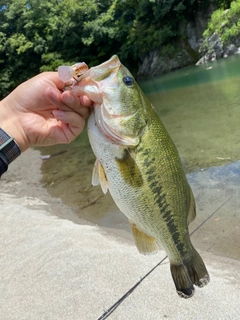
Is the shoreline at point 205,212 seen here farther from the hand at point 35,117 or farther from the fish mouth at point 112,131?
the fish mouth at point 112,131

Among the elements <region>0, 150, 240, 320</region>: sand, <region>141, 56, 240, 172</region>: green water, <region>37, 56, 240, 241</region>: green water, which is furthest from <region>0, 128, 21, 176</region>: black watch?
<region>141, 56, 240, 172</region>: green water

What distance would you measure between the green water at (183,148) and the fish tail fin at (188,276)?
4.60 meters

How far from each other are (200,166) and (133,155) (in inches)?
262

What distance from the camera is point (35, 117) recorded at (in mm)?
2729

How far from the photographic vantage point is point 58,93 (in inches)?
90.7

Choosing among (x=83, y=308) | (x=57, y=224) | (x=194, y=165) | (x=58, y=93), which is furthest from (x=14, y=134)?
(x=194, y=165)

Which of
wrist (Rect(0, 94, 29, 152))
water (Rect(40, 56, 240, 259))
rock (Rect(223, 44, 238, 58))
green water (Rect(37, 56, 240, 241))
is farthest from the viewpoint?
rock (Rect(223, 44, 238, 58))

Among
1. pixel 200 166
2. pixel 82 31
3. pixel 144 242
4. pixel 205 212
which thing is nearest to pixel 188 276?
pixel 144 242

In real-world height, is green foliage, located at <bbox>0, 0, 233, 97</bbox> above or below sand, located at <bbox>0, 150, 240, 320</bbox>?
below

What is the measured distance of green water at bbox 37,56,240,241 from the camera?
26.9 feet

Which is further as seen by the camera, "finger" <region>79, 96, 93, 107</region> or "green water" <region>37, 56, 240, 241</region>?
"green water" <region>37, 56, 240, 241</region>

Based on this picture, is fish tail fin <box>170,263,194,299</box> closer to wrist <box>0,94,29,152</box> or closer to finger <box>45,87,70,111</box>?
finger <box>45,87,70,111</box>

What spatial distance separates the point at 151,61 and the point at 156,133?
129 feet

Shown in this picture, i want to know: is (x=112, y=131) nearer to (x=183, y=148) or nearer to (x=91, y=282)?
(x=91, y=282)
